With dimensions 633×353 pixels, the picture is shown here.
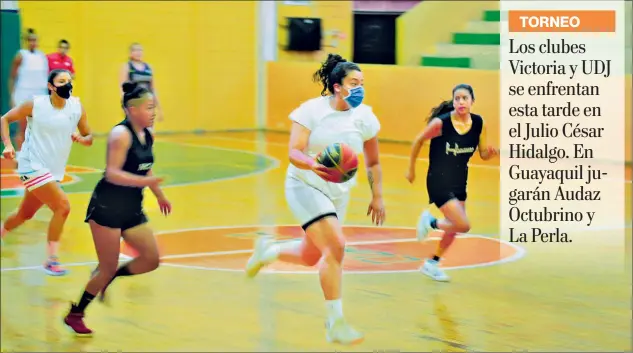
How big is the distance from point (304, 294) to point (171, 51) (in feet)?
59.3

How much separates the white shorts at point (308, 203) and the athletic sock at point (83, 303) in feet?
5.91

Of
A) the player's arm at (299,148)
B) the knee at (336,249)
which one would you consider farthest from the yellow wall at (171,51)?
the knee at (336,249)

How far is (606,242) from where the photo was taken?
14.0 meters

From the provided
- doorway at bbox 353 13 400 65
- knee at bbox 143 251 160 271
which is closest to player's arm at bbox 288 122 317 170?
knee at bbox 143 251 160 271

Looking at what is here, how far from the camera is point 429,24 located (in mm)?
28328

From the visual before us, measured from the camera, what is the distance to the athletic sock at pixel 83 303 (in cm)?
931

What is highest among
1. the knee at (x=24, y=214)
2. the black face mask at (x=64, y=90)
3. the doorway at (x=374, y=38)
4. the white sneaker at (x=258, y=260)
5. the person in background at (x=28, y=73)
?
the doorway at (x=374, y=38)

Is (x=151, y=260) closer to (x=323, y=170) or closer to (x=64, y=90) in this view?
(x=323, y=170)

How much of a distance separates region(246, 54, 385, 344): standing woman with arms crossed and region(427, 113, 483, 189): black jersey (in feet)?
7.77

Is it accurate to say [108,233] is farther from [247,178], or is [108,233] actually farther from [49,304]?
[247,178]

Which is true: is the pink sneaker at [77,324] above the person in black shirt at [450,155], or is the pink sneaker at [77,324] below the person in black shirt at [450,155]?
below

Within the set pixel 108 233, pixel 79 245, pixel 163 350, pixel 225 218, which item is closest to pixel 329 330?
pixel 163 350

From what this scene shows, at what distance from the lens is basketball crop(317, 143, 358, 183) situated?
8.28 m

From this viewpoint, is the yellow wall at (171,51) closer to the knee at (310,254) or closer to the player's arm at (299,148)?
the knee at (310,254)
